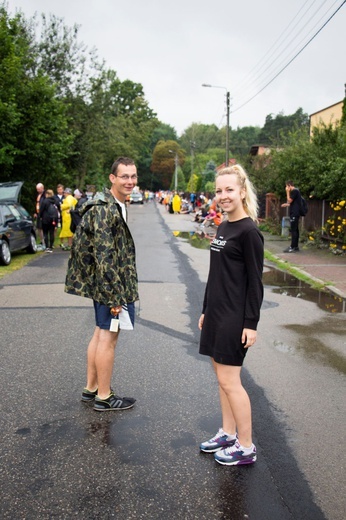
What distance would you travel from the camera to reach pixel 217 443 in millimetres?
3543

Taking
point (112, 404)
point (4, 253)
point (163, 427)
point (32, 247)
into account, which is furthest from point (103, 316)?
point (32, 247)

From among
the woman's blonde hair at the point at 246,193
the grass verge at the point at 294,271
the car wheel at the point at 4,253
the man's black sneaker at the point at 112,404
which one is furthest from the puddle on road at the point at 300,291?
the car wheel at the point at 4,253

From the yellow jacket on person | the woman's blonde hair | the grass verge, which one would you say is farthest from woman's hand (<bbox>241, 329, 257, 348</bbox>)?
the yellow jacket on person

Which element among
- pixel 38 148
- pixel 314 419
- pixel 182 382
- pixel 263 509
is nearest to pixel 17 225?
pixel 38 148

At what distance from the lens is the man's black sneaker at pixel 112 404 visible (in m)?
4.21

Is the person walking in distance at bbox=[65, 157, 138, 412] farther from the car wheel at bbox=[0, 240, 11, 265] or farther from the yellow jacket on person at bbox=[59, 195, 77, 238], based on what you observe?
the yellow jacket on person at bbox=[59, 195, 77, 238]

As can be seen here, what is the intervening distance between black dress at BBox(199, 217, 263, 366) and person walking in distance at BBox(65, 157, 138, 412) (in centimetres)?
90

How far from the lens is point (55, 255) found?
14.8m

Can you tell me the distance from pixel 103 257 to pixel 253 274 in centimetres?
118

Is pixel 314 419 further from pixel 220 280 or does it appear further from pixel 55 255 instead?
pixel 55 255

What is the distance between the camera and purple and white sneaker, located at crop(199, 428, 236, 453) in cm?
353

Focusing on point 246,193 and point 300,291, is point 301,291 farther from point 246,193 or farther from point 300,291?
point 246,193

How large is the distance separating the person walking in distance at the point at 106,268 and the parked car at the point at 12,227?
29.3 feet

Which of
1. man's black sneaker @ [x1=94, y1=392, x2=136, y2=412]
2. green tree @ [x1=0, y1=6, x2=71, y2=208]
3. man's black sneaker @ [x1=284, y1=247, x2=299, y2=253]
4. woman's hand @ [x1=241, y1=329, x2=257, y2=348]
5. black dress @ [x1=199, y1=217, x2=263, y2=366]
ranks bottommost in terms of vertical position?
man's black sneaker @ [x1=284, y1=247, x2=299, y2=253]
